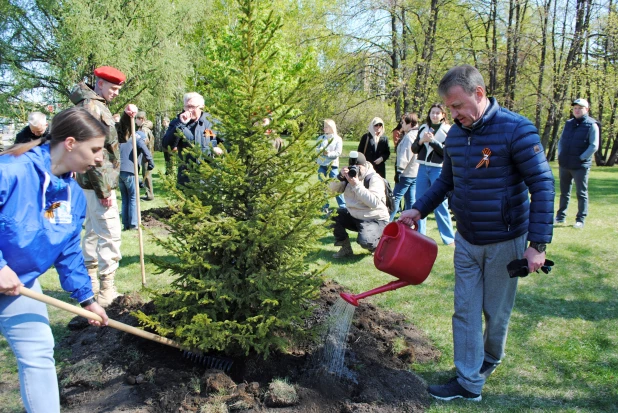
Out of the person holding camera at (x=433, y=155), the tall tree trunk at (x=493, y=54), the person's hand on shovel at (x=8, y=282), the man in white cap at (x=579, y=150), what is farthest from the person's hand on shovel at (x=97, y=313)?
the tall tree trunk at (x=493, y=54)

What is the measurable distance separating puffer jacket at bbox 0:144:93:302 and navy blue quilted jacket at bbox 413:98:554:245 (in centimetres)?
251

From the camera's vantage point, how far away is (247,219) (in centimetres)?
362

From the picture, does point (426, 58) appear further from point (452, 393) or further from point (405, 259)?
point (452, 393)

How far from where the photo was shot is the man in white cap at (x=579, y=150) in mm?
8539

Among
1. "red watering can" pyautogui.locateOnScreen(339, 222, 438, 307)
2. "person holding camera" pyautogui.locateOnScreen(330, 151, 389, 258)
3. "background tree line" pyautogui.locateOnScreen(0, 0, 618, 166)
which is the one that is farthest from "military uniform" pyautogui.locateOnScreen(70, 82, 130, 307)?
"background tree line" pyautogui.locateOnScreen(0, 0, 618, 166)

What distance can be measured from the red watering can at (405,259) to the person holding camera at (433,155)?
4044 mm

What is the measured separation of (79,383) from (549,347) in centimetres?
397

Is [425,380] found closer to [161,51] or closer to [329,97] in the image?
[329,97]

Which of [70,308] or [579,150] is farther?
[579,150]

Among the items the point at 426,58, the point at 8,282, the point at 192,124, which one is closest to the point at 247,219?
the point at 8,282

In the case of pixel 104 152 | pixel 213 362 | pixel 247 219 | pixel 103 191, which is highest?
pixel 104 152

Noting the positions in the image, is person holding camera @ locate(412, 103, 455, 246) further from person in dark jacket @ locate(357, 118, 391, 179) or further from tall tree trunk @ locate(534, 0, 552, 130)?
tall tree trunk @ locate(534, 0, 552, 130)

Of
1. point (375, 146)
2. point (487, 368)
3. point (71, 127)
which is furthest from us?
point (375, 146)

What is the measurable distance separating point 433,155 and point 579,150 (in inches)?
136
